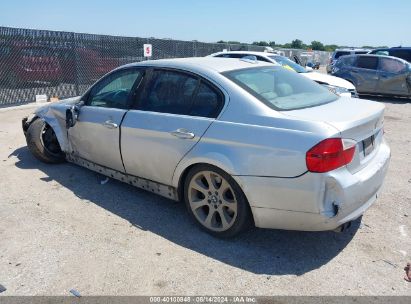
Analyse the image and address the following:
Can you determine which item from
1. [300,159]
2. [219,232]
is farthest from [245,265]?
[300,159]

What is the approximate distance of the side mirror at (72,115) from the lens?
4691mm

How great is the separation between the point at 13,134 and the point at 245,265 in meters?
6.24

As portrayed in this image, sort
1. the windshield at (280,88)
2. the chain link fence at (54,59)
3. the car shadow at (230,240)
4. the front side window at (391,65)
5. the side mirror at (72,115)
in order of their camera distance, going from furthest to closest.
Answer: the front side window at (391,65) < the chain link fence at (54,59) < the side mirror at (72,115) < the windshield at (280,88) < the car shadow at (230,240)

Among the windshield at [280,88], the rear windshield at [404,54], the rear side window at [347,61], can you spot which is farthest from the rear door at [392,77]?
the windshield at [280,88]

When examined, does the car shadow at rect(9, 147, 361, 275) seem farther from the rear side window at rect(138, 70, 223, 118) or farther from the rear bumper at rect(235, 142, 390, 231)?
the rear side window at rect(138, 70, 223, 118)

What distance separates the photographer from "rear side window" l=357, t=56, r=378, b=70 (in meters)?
13.0

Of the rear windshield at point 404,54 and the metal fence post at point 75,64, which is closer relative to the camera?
the metal fence post at point 75,64

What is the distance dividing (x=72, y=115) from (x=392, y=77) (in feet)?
37.2

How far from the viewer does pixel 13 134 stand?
→ 7594 mm

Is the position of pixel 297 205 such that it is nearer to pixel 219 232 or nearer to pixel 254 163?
pixel 254 163

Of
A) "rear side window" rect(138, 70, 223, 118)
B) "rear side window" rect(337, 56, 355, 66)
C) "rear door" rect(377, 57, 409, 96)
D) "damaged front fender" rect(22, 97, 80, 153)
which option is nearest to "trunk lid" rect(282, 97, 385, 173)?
"rear side window" rect(138, 70, 223, 118)

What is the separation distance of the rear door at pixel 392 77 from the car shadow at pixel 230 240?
10.4 metres

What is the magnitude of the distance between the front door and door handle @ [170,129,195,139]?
835 mm

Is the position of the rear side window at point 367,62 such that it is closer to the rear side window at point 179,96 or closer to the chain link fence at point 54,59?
the chain link fence at point 54,59
